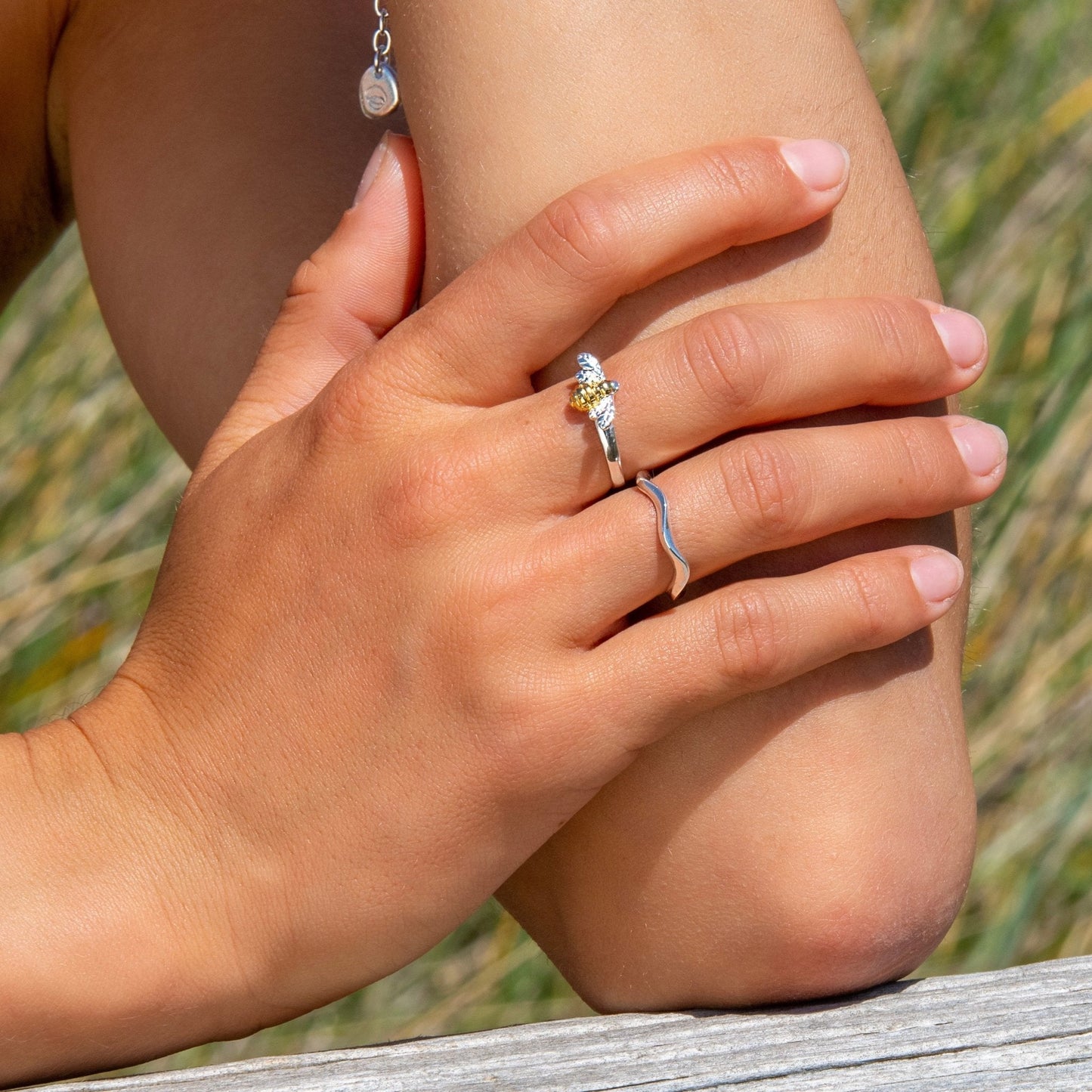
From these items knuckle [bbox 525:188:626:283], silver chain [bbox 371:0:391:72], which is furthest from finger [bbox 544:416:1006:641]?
silver chain [bbox 371:0:391:72]

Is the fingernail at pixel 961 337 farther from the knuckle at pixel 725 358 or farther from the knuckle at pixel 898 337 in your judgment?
the knuckle at pixel 725 358

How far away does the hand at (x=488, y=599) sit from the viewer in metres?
0.62

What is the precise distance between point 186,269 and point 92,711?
15.0 inches

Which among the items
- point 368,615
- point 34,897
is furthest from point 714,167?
point 34,897

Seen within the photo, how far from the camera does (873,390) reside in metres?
0.67

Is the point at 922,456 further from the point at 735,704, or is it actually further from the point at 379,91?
the point at 379,91

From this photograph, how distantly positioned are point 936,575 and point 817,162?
23cm

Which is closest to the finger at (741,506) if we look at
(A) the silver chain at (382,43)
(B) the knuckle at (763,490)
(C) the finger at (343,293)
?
(B) the knuckle at (763,490)

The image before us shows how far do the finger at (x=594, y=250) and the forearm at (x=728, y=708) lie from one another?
3 cm

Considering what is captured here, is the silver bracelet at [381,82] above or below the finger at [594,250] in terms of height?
above

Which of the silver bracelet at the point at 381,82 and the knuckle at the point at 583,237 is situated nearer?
the knuckle at the point at 583,237

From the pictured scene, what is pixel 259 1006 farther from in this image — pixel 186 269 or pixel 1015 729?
pixel 1015 729

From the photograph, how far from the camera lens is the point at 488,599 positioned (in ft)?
2.02

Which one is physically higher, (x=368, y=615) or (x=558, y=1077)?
(x=368, y=615)
